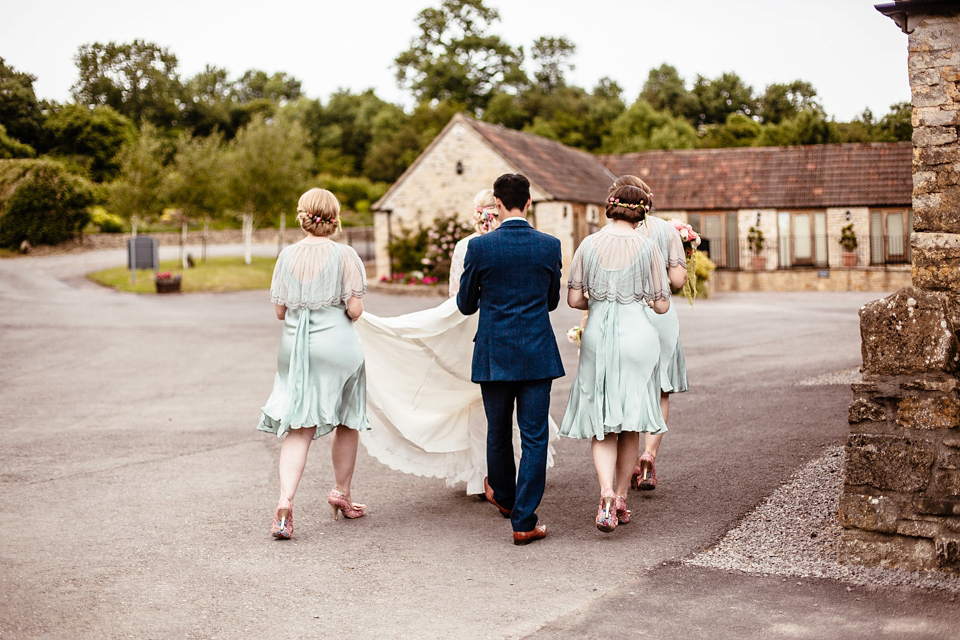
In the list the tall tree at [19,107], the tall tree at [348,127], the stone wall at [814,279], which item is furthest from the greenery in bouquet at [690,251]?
the tall tree at [348,127]

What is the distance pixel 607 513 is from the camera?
217 inches

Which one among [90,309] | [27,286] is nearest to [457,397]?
[90,309]

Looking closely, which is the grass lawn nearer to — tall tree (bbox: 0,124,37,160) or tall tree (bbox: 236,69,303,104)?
tall tree (bbox: 0,124,37,160)

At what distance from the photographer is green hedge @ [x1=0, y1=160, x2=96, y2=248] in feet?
134

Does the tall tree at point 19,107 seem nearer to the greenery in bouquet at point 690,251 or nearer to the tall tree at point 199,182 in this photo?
the tall tree at point 199,182

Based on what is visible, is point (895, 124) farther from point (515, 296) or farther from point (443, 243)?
point (515, 296)

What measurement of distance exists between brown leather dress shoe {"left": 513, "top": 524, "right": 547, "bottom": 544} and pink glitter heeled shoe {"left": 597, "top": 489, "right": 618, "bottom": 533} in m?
0.34

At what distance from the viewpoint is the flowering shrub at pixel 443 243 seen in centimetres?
3173

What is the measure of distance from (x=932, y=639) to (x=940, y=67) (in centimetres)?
337

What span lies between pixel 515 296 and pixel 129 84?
3273 inches

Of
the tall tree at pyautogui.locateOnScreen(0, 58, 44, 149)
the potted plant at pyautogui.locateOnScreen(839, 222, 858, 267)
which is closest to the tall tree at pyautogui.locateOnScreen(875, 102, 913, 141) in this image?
the potted plant at pyautogui.locateOnScreen(839, 222, 858, 267)

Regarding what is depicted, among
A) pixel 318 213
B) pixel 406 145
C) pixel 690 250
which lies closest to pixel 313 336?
pixel 318 213

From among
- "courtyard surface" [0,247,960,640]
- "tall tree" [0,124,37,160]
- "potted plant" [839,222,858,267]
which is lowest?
"courtyard surface" [0,247,960,640]

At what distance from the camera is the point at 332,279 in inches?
232
